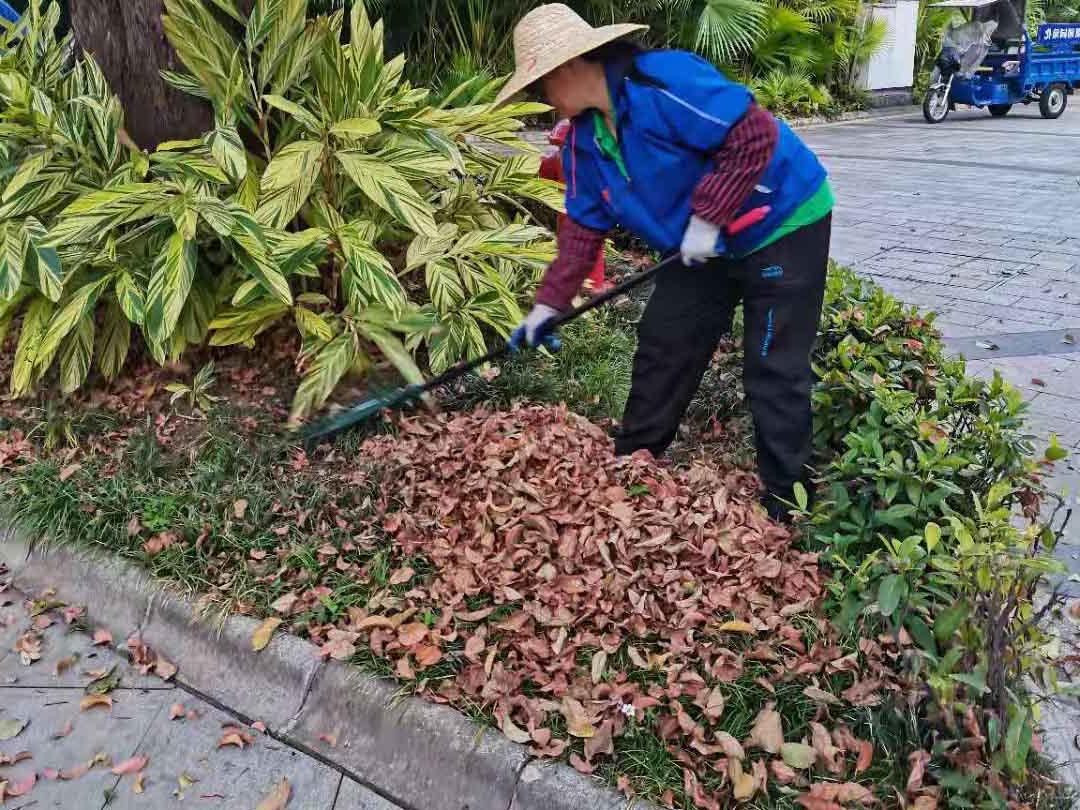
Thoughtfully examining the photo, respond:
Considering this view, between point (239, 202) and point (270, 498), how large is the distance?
4.02 feet

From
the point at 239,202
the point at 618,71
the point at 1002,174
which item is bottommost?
the point at 1002,174

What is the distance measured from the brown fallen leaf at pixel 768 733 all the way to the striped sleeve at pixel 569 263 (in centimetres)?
134

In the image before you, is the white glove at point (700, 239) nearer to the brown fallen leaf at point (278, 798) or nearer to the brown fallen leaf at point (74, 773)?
the brown fallen leaf at point (278, 798)

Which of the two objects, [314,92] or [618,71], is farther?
[314,92]

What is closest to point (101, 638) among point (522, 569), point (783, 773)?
point (522, 569)

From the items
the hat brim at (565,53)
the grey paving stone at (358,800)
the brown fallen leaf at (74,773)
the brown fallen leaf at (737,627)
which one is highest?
the hat brim at (565,53)

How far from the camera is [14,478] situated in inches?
138

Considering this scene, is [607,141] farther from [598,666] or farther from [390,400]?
[598,666]

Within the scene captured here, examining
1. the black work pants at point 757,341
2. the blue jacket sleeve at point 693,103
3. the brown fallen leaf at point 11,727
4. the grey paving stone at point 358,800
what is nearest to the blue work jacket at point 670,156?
the blue jacket sleeve at point 693,103

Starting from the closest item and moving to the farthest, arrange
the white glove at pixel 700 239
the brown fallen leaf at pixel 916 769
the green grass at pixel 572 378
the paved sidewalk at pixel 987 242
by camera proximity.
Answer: the brown fallen leaf at pixel 916 769
the white glove at pixel 700 239
the green grass at pixel 572 378
the paved sidewalk at pixel 987 242

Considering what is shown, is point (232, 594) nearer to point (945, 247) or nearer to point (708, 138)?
point (708, 138)

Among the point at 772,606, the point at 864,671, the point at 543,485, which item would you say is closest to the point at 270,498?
the point at 543,485

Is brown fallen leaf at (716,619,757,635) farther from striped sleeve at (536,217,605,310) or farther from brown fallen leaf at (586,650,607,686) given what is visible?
striped sleeve at (536,217,605,310)

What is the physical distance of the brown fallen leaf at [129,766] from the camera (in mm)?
2547
